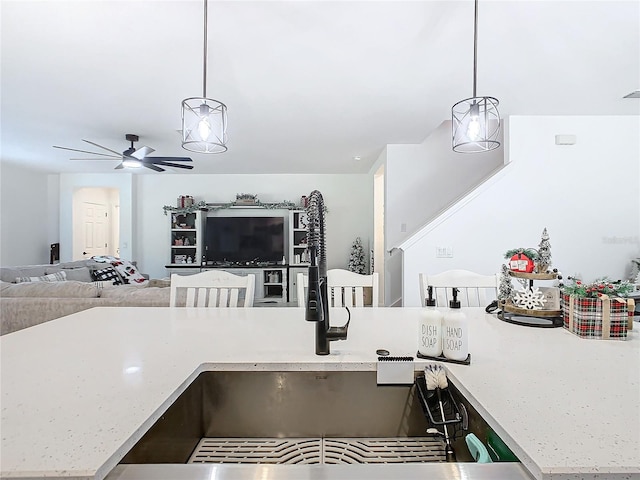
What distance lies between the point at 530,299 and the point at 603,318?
0.24 metres

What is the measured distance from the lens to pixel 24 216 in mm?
6500

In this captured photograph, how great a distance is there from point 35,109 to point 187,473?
423 centimetres

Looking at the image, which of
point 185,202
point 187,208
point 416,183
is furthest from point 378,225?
point 185,202

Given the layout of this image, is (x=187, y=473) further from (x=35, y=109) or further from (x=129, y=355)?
(x=35, y=109)

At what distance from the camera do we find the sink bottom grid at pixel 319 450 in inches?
38.0

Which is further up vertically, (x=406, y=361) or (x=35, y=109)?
(x=35, y=109)

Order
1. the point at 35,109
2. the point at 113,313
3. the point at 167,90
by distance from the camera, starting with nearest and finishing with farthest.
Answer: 1. the point at 113,313
2. the point at 167,90
3. the point at 35,109

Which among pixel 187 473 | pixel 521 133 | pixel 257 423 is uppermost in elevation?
pixel 521 133

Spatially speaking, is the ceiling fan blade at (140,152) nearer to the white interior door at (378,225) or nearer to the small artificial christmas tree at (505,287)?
the white interior door at (378,225)

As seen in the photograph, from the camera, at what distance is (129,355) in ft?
3.39

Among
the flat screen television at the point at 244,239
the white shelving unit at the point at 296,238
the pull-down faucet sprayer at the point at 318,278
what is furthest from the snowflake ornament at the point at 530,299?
the flat screen television at the point at 244,239

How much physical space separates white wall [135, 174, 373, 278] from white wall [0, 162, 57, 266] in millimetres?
1682

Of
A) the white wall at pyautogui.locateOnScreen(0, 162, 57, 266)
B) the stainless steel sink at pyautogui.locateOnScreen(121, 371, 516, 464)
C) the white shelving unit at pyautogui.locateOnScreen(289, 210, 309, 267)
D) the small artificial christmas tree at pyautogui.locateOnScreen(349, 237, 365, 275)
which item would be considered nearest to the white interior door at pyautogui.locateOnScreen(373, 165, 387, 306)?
the small artificial christmas tree at pyautogui.locateOnScreen(349, 237, 365, 275)

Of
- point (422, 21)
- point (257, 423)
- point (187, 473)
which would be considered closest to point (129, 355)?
point (257, 423)
